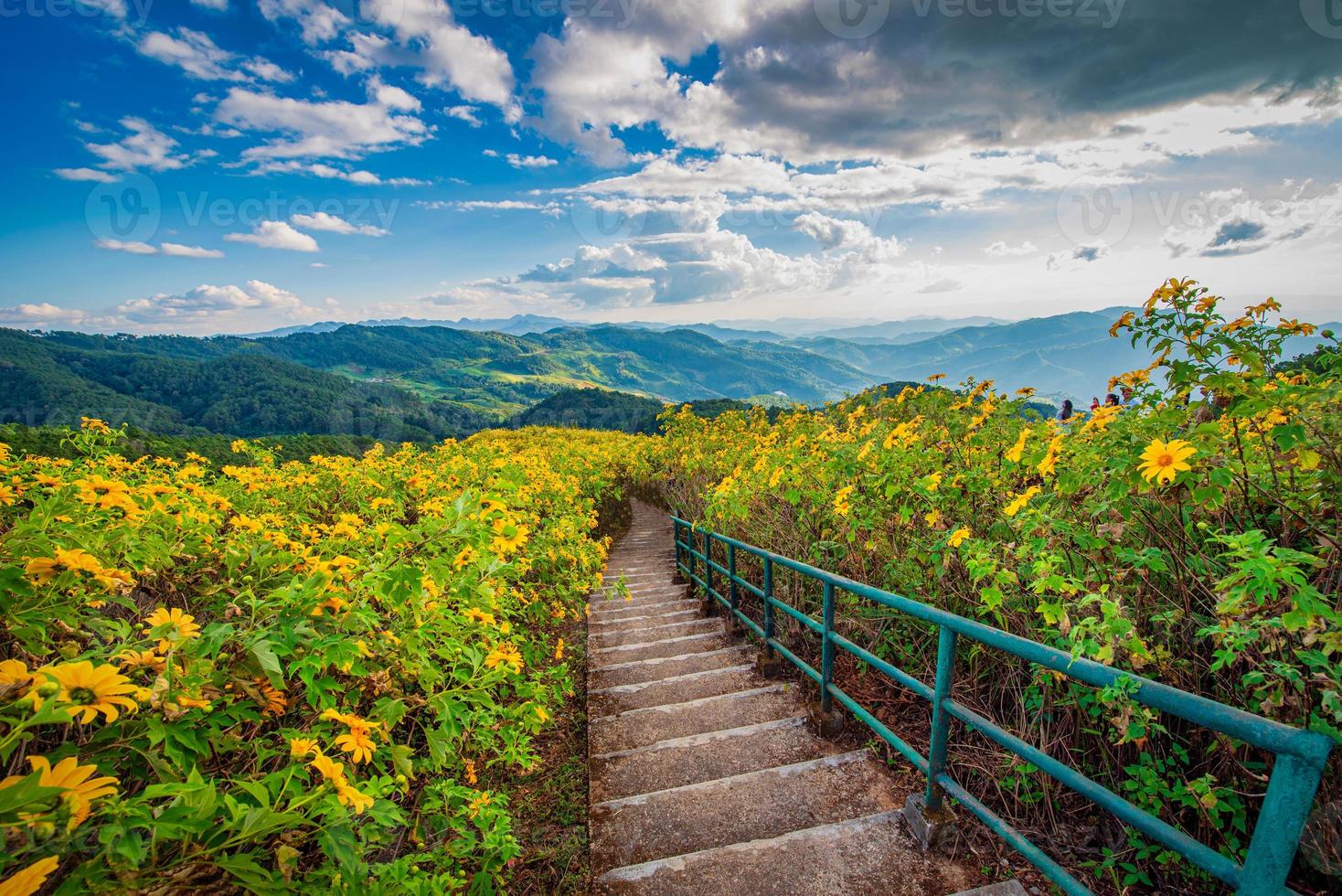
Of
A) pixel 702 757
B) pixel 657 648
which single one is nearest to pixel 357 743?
pixel 702 757

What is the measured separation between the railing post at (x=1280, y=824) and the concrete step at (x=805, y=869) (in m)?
1.16

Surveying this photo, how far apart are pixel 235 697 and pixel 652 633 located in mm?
4278

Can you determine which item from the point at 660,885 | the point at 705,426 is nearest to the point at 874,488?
the point at 660,885

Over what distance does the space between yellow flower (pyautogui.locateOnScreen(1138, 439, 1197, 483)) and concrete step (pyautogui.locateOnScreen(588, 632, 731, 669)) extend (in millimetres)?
3841

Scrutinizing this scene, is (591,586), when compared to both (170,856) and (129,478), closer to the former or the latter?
(129,478)

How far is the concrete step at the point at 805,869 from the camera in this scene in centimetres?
204

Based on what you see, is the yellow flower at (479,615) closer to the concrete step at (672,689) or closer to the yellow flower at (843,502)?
the concrete step at (672,689)

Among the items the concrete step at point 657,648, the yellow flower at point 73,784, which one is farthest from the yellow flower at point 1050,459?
the concrete step at point 657,648

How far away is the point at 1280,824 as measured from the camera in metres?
1.14

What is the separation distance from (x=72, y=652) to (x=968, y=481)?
11.8ft

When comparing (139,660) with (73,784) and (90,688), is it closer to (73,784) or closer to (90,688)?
(90,688)

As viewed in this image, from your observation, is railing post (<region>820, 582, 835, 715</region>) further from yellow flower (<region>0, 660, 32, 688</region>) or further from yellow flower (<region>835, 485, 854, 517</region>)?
yellow flower (<region>0, 660, 32, 688</region>)

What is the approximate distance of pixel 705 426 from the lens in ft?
39.2

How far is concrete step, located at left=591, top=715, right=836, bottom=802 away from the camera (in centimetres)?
293
